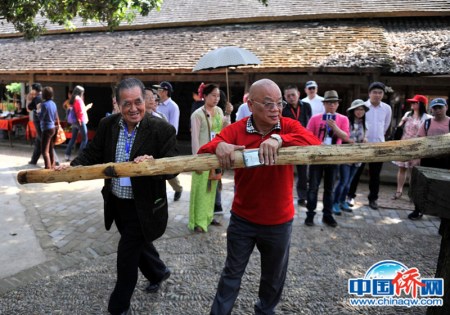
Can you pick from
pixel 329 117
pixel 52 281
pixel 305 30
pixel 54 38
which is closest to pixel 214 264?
pixel 52 281

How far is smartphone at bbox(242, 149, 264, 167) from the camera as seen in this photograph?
2104 millimetres

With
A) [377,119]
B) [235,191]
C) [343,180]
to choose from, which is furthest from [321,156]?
[377,119]

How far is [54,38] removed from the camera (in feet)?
51.9

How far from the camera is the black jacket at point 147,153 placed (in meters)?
2.65

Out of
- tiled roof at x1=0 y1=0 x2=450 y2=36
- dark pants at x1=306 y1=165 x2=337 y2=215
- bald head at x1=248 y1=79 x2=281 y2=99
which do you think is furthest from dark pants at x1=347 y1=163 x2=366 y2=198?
tiled roof at x1=0 y1=0 x2=450 y2=36

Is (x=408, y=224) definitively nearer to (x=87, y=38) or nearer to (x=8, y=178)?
(x=8, y=178)

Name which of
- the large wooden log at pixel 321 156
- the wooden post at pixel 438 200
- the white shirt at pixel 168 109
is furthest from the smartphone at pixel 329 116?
the wooden post at pixel 438 200

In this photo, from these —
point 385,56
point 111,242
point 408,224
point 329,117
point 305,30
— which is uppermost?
point 305,30

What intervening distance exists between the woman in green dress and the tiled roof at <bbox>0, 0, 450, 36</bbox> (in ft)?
29.3

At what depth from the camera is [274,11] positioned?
514 inches

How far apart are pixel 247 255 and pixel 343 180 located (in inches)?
139

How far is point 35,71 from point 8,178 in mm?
6724

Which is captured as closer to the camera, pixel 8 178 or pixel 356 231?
pixel 356 231

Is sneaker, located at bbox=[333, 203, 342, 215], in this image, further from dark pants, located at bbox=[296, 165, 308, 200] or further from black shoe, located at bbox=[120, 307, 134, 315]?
black shoe, located at bbox=[120, 307, 134, 315]
